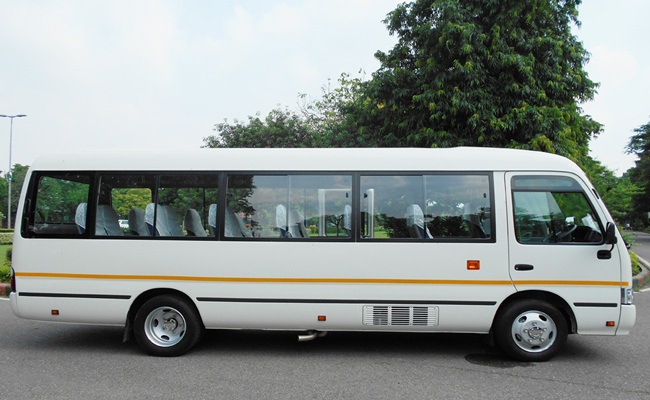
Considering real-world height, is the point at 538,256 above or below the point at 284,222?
below

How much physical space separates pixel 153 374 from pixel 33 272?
2.03 m

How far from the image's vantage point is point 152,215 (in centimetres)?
590

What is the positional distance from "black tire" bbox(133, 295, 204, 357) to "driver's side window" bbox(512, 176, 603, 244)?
384cm

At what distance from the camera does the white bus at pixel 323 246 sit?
545 centimetres

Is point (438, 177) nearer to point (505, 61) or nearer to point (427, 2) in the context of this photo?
point (505, 61)

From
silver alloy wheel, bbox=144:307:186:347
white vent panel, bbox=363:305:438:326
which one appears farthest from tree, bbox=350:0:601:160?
silver alloy wheel, bbox=144:307:186:347

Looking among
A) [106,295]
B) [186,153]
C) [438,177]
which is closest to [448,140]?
[438,177]

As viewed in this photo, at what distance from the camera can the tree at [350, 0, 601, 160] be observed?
11.7 m

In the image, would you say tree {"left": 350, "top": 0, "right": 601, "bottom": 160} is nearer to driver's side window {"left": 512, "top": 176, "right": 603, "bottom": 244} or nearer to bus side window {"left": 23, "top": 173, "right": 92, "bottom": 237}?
driver's side window {"left": 512, "top": 176, "right": 603, "bottom": 244}

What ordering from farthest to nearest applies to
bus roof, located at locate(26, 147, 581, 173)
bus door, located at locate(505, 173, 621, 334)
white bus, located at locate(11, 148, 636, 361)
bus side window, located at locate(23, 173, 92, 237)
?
bus side window, located at locate(23, 173, 92, 237) → bus roof, located at locate(26, 147, 581, 173) → white bus, located at locate(11, 148, 636, 361) → bus door, located at locate(505, 173, 621, 334)

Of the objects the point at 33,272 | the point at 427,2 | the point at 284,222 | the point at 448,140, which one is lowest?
the point at 33,272

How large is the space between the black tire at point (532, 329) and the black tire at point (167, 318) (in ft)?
11.4

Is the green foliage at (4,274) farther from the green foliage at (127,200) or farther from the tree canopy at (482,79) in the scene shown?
the tree canopy at (482,79)

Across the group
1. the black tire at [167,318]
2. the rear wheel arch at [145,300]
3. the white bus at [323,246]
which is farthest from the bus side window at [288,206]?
the black tire at [167,318]
